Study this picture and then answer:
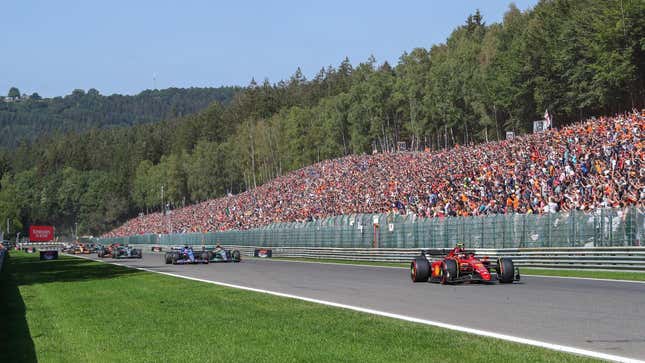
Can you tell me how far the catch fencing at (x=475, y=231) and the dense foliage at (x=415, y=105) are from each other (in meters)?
18.9

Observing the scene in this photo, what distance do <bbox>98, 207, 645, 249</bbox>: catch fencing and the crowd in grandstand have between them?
1195 millimetres

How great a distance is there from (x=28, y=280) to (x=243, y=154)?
95929 mm

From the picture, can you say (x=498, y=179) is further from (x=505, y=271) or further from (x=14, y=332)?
(x=14, y=332)

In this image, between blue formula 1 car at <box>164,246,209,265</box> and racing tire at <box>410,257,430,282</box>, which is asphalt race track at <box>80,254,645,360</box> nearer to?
racing tire at <box>410,257,430,282</box>

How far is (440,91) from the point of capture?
77500mm

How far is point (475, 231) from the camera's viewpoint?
3316 cm

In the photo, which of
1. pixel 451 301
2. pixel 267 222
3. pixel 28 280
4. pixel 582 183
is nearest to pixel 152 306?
pixel 451 301

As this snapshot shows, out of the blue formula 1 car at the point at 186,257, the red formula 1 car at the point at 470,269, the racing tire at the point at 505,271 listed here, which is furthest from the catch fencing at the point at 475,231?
the blue formula 1 car at the point at 186,257

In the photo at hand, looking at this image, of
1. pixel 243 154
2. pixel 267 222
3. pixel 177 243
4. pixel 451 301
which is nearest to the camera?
pixel 451 301

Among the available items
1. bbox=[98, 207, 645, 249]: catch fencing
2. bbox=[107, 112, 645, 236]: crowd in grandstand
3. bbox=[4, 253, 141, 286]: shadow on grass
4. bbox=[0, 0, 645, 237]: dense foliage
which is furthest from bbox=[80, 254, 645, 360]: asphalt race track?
bbox=[0, 0, 645, 237]: dense foliage

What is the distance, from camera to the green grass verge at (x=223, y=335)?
32.6 ft

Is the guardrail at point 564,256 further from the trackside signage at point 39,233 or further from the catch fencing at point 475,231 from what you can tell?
the trackside signage at point 39,233

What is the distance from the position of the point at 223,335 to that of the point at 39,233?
97.3 meters

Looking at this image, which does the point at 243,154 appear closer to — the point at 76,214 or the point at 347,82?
the point at 347,82
